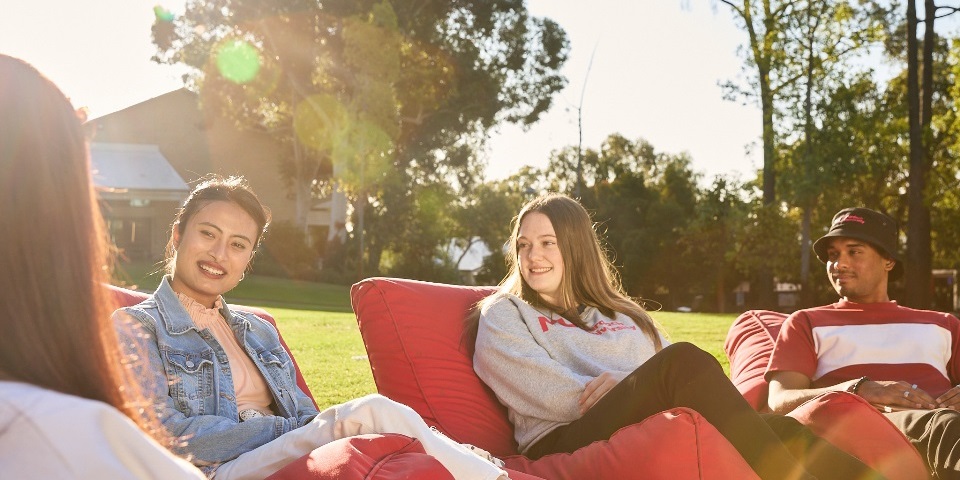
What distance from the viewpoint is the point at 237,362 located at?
3.60 m

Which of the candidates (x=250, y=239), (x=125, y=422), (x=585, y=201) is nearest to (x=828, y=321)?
(x=250, y=239)

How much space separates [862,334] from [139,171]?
33.5 m

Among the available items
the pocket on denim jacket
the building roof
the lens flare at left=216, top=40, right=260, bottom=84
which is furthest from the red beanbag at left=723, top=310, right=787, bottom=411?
the lens flare at left=216, top=40, right=260, bottom=84

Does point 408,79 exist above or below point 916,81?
above

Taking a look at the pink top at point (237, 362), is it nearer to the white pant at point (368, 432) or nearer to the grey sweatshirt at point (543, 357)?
the white pant at point (368, 432)

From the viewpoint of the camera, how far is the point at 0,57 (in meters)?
1.40

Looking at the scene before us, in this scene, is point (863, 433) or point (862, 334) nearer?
point (863, 433)

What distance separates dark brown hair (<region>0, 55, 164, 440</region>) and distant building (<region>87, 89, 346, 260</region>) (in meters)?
35.2

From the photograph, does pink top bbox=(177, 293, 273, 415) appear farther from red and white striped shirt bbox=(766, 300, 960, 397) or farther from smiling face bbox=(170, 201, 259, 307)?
red and white striped shirt bbox=(766, 300, 960, 397)

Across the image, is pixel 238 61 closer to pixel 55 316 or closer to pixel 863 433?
pixel 863 433

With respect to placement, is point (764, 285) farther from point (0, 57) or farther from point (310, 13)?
point (0, 57)

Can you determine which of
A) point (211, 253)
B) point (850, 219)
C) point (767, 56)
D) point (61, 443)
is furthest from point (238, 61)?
point (61, 443)

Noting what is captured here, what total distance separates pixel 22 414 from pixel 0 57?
55cm

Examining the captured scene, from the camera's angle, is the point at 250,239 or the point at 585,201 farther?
the point at 585,201
